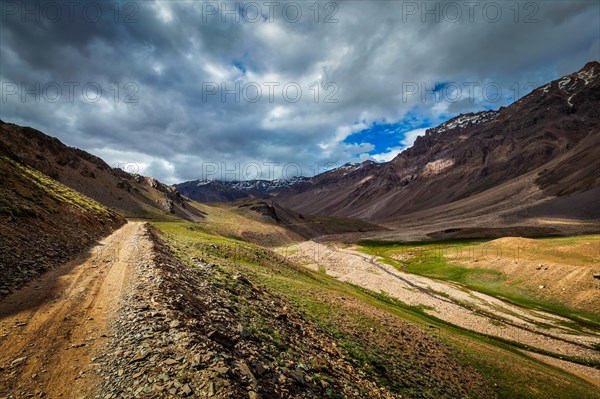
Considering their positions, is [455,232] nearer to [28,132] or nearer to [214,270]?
[214,270]

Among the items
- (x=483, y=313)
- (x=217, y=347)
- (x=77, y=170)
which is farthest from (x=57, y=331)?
(x=77, y=170)

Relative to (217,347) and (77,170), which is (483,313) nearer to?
(217,347)

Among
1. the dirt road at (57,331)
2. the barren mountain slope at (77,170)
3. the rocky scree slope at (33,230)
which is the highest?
the barren mountain slope at (77,170)

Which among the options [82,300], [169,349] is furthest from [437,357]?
[82,300]

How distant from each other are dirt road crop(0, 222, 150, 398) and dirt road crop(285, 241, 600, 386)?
50.4 m

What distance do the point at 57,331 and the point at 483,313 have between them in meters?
69.7

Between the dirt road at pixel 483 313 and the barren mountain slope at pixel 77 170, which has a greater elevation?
the barren mountain slope at pixel 77 170

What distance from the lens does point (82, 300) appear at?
1625 centimetres

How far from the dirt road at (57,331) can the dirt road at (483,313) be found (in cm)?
5040

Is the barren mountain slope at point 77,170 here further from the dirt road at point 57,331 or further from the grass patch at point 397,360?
the dirt road at point 57,331

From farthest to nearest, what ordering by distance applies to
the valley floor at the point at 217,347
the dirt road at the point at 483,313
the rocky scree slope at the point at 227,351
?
the dirt road at the point at 483,313
the valley floor at the point at 217,347
the rocky scree slope at the point at 227,351

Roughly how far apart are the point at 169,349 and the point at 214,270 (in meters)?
19.0

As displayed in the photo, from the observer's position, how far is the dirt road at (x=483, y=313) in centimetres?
4534

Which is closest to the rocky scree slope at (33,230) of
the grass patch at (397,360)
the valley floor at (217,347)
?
the valley floor at (217,347)
